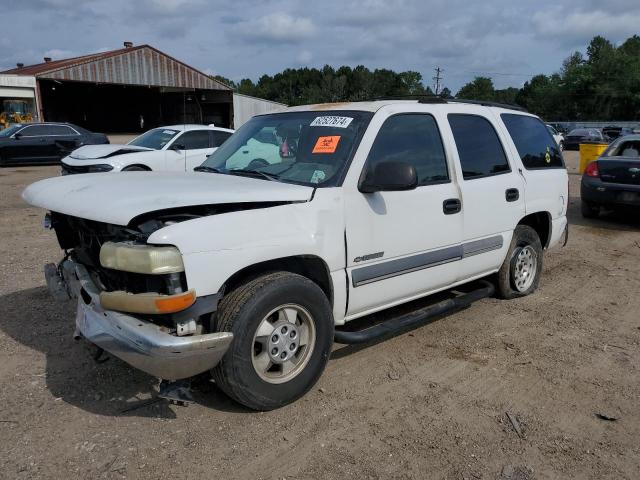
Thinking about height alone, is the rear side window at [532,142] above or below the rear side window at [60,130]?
below

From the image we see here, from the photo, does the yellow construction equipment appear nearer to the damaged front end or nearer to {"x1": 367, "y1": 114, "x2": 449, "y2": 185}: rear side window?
{"x1": 367, "y1": 114, "x2": 449, "y2": 185}: rear side window

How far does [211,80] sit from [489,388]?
36.7 meters

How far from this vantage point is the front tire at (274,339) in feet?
10.0

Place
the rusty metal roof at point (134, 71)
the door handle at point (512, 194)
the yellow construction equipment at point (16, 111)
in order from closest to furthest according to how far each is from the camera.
Result: 1. the door handle at point (512, 194)
2. the yellow construction equipment at point (16, 111)
3. the rusty metal roof at point (134, 71)

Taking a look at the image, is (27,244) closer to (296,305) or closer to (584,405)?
(296,305)

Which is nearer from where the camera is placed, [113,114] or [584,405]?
[584,405]

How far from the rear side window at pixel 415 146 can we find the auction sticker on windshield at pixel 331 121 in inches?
9.9

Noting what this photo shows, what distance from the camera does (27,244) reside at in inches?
299

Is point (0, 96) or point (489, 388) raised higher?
point (0, 96)

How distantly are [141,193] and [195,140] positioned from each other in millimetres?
9599

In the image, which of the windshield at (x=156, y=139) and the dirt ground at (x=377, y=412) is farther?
the windshield at (x=156, y=139)

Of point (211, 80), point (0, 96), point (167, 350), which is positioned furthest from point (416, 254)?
point (211, 80)

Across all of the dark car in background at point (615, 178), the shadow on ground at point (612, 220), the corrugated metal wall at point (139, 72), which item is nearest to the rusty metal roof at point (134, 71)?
the corrugated metal wall at point (139, 72)

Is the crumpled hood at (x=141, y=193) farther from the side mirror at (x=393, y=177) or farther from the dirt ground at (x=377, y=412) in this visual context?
the dirt ground at (x=377, y=412)
